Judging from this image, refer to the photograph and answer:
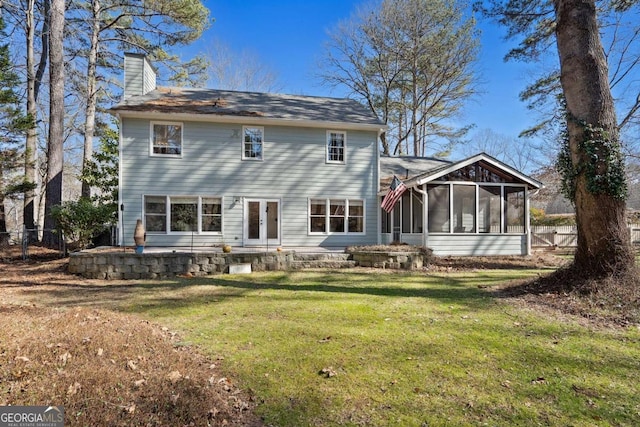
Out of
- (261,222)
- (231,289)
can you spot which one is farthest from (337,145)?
(231,289)

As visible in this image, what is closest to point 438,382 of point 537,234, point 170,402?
point 170,402

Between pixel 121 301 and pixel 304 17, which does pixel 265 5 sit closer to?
pixel 304 17

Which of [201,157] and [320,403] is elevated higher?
[201,157]

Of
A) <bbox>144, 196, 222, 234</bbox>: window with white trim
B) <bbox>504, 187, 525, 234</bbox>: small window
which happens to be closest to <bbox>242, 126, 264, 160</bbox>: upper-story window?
<bbox>144, 196, 222, 234</bbox>: window with white trim

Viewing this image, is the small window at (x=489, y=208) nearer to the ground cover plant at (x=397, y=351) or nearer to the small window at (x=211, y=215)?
the ground cover plant at (x=397, y=351)

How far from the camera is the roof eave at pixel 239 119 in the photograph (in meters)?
12.0

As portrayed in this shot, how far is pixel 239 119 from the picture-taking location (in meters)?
13.0

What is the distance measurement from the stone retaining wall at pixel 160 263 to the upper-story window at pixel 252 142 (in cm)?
454

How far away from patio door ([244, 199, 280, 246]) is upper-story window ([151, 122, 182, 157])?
3.14 metres

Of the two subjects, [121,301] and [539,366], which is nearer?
[539,366]

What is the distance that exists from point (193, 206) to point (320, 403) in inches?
435

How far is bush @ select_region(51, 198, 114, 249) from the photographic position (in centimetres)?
1056

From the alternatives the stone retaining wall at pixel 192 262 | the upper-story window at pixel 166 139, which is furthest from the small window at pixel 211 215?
the stone retaining wall at pixel 192 262

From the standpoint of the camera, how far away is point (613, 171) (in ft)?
20.0
